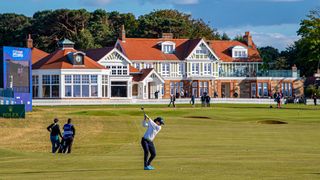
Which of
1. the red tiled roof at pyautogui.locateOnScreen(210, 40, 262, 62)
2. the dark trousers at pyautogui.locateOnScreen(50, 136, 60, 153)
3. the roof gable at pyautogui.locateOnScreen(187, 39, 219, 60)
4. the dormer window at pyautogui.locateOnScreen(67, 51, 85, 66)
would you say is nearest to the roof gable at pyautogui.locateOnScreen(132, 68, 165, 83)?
the roof gable at pyautogui.locateOnScreen(187, 39, 219, 60)

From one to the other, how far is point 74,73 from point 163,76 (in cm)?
2169

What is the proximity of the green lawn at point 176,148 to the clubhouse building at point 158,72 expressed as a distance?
73.0 ft

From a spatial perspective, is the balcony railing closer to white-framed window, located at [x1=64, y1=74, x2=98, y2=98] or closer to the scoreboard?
white-framed window, located at [x1=64, y1=74, x2=98, y2=98]

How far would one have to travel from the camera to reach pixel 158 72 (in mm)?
112125

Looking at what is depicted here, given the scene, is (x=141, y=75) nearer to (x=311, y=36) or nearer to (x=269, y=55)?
(x=311, y=36)

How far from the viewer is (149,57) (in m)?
112

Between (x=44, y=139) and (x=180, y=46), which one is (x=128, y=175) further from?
(x=180, y=46)

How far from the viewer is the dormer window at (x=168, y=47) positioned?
374 feet

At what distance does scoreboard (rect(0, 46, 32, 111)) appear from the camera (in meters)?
63.1

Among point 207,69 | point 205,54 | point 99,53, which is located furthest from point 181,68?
point 99,53

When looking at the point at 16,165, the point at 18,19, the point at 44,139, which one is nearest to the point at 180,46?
the point at 18,19

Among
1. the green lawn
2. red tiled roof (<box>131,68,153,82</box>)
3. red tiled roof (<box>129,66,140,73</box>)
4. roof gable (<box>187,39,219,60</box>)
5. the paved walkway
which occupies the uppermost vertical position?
roof gable (<box>187,39,219,60</box>)

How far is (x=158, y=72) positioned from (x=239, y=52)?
14.5 m

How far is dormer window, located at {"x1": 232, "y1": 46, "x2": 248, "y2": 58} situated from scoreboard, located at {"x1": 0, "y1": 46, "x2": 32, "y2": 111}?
57671mm
